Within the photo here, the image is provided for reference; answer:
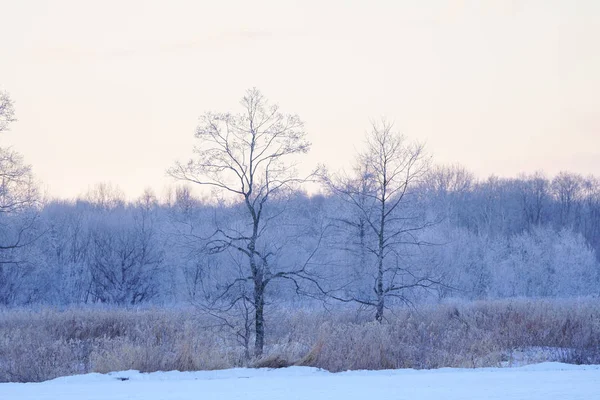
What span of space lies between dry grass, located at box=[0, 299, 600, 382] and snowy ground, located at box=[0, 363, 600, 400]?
3.33 feet

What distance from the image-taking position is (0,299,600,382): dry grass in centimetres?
1357

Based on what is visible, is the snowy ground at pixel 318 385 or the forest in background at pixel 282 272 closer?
the snowy ground at pixel 318 385

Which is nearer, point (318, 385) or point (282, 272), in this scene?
point (318, 385)

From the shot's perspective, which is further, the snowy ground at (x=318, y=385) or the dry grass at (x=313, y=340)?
the dry grass at (x=313, y=340)

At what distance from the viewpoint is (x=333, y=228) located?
79.9 ft

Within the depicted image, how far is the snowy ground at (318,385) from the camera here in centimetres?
985

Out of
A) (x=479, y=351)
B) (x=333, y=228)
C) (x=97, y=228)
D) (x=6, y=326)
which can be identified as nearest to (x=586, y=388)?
(x=479, y=351)

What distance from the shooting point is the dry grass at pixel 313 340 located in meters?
13.6

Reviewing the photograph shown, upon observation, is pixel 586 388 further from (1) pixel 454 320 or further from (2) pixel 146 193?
(2) pixel 146 193

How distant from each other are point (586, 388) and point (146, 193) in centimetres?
7846

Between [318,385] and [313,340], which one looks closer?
[318,385]

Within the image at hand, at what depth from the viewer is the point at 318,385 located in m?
10.9

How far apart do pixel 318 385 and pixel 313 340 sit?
655cm

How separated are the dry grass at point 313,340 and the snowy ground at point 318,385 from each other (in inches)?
40.0
